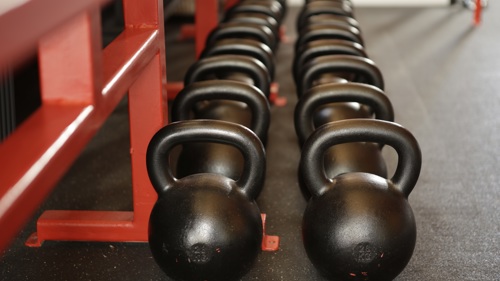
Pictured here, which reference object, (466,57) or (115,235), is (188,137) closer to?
(115,235)

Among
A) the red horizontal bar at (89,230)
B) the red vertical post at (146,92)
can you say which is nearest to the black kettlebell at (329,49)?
the red vertical post at (146,92)

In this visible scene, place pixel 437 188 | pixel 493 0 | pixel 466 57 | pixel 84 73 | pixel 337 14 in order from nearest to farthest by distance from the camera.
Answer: pixel 84 73 < pixel 437 188 < pixel 337 14 < pixel 466 57 < pixel 493 0

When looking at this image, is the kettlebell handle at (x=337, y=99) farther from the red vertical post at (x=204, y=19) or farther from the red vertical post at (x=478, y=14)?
the red vertical post at (x=478, y=14)

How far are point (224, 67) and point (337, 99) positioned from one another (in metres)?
0.50

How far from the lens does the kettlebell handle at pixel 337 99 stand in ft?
8.30

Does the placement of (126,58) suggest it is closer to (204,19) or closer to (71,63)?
(71,63)

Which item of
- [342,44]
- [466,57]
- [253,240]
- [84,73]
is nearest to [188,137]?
[253,240]

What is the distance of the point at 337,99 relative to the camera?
2.54 meters

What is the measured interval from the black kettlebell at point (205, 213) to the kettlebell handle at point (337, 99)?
16.0 inches

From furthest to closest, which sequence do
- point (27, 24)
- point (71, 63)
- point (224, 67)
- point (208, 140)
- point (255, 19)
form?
point (255, 19) < point (224, 67) < point (208, 140) < point (71, 63) < point (27, 24)

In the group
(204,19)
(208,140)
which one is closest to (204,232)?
(208,140)

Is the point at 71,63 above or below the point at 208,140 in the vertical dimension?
above

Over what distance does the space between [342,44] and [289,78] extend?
154cm

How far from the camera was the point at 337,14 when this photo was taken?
14.4 ft
